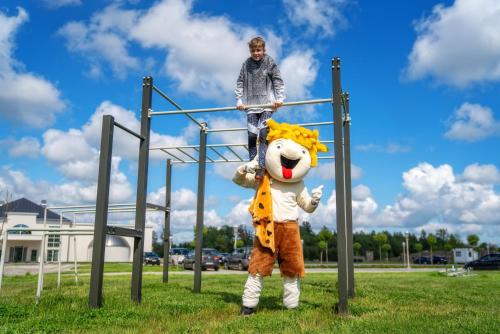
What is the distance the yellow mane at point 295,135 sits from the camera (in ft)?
18.0

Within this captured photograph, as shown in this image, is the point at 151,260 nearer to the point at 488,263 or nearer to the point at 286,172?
the point at 488,263

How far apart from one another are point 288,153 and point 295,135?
335 millimetres

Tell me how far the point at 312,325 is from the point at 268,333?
58 centimetres

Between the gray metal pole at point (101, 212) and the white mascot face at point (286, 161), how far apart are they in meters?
1.84

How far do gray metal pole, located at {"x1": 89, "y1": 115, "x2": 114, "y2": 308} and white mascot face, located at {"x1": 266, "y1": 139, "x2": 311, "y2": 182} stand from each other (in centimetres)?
184

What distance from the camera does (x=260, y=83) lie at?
5691 mm

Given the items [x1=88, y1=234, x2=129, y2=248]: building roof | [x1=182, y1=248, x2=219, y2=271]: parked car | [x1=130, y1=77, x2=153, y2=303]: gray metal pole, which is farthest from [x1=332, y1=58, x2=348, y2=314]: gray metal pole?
[x1=88, y1=234, x2=129, y2=248]: building roof

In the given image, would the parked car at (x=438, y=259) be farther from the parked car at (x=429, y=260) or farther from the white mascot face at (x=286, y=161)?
the white mascot face at (x=286, y=161)

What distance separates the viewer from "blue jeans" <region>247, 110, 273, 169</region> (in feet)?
17.9

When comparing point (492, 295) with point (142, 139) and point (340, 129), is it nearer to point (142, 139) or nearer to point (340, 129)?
point (340, 129)

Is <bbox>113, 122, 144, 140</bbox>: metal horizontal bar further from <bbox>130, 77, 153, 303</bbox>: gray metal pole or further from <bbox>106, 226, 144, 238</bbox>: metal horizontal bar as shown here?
<bbox>106, 226, 144, 238</bbox>: metal horizontal bar

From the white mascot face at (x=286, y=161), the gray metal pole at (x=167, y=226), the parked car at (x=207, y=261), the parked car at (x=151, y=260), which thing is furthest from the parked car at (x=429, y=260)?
the white mascot face at (x=286, y=161)

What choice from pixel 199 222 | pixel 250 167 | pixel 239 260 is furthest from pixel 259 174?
pixel 239 260

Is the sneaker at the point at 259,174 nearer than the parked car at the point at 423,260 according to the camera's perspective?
Yes
